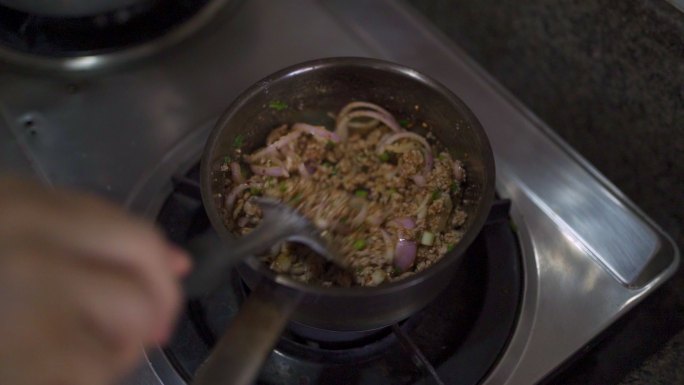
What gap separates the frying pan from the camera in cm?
51

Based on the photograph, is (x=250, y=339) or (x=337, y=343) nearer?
(x=250, y=339)

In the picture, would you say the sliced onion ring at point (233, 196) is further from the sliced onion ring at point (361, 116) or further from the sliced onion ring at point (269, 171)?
the sliced onion ring at point (361, 116)

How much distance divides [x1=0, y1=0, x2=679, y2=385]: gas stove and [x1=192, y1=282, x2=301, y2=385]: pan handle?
0.14 metres

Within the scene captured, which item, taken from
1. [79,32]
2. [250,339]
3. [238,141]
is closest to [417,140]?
[238,141]

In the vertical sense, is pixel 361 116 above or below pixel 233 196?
above

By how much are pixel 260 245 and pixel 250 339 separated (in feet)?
0.28

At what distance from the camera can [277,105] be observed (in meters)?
0.71

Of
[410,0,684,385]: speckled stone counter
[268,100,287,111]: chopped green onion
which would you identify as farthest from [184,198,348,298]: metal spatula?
[410,0,684,385]: speckled stone counter

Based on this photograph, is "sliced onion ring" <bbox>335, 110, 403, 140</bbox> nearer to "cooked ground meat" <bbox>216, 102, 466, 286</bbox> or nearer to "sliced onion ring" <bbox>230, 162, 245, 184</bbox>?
"cooked ground meat" <bbox>216, 102, 466, 286</bbox>

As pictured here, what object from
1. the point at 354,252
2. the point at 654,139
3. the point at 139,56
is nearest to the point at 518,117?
the point at 654,139

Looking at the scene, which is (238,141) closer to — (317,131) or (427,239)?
(317,131)

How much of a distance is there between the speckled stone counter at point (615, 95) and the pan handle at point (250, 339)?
0.30m

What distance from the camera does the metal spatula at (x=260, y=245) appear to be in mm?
513

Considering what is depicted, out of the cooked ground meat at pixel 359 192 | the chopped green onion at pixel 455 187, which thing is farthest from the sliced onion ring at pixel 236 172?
the chopped green onion at pixel 455 187
